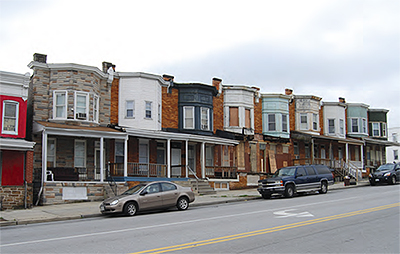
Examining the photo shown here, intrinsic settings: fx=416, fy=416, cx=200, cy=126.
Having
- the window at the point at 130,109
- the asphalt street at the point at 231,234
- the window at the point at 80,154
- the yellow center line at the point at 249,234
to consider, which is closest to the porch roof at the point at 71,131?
the window at the point at 80,154

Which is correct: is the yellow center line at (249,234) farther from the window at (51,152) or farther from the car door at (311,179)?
the window at (51,152)

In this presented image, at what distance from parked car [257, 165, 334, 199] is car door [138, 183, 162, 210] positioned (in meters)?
7.29

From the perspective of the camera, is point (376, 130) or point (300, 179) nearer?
point (300, 179)

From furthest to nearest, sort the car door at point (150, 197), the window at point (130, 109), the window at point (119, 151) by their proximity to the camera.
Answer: the window at point (130, 109)
the window at point (119, 151)
the car door at point (150, 197)

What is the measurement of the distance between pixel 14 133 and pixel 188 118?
39.5ft

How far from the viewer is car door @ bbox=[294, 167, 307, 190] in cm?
2234

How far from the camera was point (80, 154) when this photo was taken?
79.3 feet

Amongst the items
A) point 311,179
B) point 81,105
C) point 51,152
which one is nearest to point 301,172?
point 311,179

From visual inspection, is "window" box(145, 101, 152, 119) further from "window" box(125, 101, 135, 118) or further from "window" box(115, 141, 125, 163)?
"window" box(115, 141, 125, 163)

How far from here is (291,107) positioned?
3672cm

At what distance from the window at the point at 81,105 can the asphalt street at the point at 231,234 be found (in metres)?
9.97

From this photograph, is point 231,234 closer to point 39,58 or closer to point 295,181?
point 295,181

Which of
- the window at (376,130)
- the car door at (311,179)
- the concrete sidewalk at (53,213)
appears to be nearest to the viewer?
the concrete sidewalk at (53,213)

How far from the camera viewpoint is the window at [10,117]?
20.4 m
